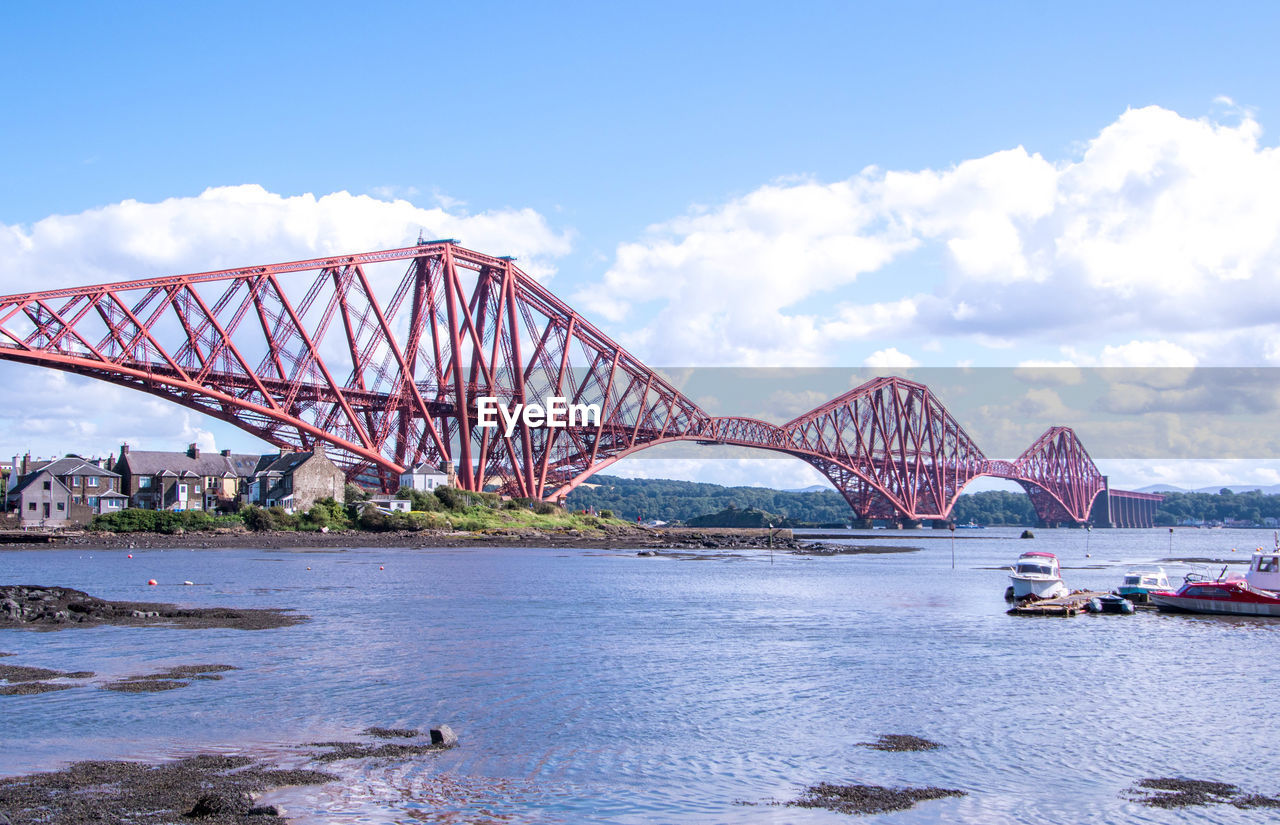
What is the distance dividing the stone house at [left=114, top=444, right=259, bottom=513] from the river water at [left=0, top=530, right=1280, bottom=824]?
48.8 metres

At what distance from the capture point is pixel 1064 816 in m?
13.9

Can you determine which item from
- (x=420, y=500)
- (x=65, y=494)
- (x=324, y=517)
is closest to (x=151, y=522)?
(x=65, y=494)

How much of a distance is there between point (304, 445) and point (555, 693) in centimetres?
6269

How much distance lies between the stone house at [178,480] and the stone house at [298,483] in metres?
2.91

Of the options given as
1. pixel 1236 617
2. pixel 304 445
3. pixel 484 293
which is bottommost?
pixel 1236 617

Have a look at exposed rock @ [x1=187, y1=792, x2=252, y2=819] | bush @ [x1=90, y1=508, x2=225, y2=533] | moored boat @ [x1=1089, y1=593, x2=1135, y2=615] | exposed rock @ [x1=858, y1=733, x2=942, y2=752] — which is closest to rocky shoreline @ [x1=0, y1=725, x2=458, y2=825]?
exposed rock @ [x1=187, y1=792, x2=252, y2=819]

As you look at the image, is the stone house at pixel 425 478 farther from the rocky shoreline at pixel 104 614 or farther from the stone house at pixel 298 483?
the rocky shoreline at pixel 104 614

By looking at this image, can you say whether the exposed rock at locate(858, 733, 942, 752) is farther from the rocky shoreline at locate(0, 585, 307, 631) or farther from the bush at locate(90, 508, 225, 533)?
the bush at locate(90, 508, 225, 533)

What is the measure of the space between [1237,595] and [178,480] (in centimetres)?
7787

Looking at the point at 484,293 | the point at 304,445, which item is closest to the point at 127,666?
the point at 304,445

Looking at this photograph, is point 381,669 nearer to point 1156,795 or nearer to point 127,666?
point 127,666

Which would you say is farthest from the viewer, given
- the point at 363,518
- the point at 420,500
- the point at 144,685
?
the point at 420,500

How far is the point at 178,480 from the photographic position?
8975cm

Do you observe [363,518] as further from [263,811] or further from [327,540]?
[263,811]
